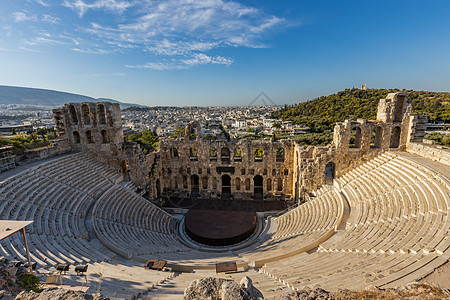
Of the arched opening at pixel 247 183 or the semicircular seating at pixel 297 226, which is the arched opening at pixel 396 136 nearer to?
the semicircular seating at pixel 297 226

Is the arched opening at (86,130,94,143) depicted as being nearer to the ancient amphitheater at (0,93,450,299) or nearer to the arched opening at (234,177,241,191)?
the ancient amphitheater at (0,93,450,299)

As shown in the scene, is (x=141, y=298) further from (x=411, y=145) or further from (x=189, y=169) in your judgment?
(x=411, y=145)

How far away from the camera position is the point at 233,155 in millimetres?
25906

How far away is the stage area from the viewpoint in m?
17.6

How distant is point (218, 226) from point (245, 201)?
7142 mm

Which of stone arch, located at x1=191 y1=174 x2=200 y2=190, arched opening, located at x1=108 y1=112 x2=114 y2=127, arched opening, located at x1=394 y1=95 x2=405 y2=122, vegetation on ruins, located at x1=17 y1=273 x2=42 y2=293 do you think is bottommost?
stone arch, located at x1=191 y1=174 x2=200 y2=190

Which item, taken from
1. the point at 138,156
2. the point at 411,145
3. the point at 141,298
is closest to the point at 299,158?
the point at 411,145

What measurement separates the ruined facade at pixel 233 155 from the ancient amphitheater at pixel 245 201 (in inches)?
4.7

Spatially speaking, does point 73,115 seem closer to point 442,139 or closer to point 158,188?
point 158,188

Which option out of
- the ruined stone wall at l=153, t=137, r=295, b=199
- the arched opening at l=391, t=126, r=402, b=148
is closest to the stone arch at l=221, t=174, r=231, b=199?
the ruined stone wall at l=153, t=137, r=295, b=199

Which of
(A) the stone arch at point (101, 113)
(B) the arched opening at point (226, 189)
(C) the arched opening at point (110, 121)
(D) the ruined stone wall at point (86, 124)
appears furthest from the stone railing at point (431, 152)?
(A) the stone arch at point (101, 113)

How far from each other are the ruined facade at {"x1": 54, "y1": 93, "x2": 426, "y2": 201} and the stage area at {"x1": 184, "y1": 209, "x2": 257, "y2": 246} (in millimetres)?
5585

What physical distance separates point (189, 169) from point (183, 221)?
7.16 meters

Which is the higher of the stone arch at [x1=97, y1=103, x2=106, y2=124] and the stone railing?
the stone arch at [x1=97, y1=103, x2=106, y2=124]
